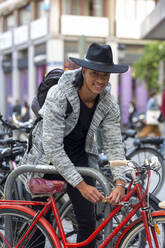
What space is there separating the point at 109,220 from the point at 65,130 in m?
0.67

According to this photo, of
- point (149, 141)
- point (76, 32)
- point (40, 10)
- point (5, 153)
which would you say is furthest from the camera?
point (40, 10)

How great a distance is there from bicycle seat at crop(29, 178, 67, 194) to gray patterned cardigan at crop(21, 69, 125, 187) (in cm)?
8

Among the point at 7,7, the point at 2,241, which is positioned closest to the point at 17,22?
the point at 7,7

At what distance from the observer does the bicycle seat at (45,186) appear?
307 cm

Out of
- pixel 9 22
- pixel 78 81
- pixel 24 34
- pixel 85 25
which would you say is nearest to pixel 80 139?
pixel 78 81

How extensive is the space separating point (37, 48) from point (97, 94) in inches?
1075

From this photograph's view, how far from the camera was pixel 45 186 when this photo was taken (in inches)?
121

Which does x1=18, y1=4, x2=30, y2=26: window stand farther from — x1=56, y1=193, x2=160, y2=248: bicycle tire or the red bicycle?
the red bicycle

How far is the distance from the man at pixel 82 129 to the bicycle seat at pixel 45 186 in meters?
0.07

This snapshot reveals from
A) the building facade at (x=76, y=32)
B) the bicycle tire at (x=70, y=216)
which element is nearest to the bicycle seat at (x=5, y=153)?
the bicycle tire at (x=70, y=216)

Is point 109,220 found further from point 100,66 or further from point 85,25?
point 85,25

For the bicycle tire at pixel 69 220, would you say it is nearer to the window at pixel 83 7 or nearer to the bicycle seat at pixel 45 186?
the bicycle seat at pixel 45 186

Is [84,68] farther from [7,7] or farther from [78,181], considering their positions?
[7,7]

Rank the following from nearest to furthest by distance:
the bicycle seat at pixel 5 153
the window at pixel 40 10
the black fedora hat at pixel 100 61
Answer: the black fedora hat at pixel 100 61, the bicycle seat at pixel 5 153, the window at pixel 40 10
